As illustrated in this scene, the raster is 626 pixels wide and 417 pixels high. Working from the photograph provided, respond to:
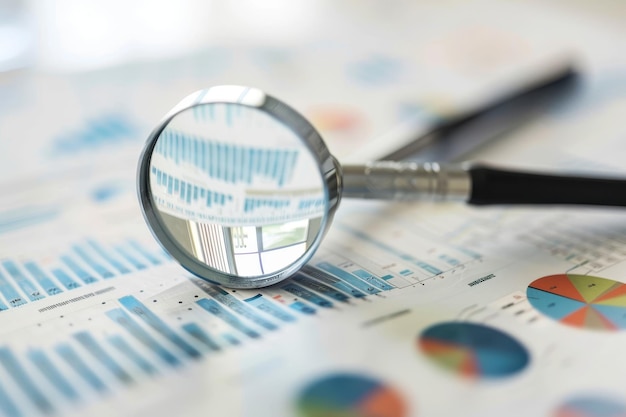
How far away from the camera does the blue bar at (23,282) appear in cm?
62

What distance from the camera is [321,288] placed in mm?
618

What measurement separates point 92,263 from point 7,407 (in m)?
0.20

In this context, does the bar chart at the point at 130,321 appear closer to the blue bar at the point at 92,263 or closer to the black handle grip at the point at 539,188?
the blue bar at the point at 92,263

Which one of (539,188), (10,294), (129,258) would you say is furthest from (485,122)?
(10,294)

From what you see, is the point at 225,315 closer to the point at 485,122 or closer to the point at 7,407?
the point at 7,407

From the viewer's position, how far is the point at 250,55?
3.87 ft

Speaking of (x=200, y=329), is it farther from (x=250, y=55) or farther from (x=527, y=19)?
(x=527, y=19)

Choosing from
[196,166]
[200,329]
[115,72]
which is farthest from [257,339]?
[115,72]

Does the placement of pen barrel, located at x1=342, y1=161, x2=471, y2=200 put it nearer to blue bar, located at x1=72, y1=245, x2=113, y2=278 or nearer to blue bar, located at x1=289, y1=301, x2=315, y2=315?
blue bar, located at x1=289, y1=301, x2=315, y2=315

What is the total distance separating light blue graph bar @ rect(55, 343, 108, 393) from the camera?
0.50 m

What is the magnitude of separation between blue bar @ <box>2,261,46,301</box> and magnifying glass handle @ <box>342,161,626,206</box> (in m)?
0.26

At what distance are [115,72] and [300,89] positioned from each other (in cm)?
28

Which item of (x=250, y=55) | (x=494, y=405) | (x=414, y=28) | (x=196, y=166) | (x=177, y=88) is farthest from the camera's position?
(x=414, y=28)

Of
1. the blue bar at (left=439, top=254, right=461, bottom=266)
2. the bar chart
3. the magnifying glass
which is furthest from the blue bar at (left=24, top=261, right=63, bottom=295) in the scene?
the blue bar at (left=439, top=254, right=461, bottom=266)
